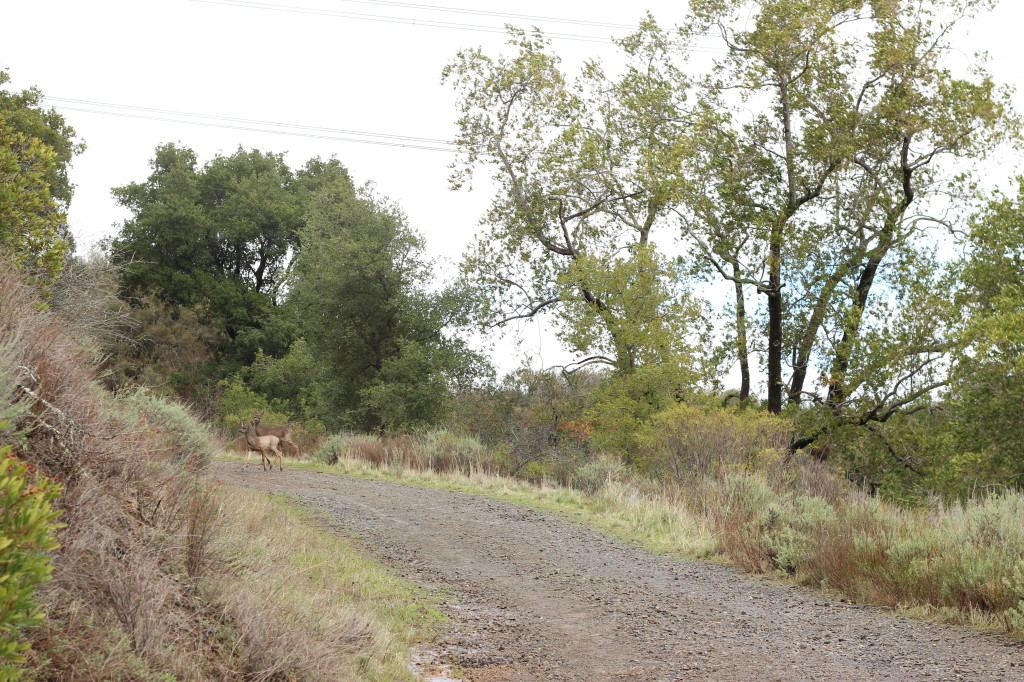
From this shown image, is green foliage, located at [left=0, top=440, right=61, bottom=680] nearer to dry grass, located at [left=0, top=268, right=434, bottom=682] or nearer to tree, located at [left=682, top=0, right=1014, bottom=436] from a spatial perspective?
dry grass, located at [left=0, top=268, right=434, bottom=682]

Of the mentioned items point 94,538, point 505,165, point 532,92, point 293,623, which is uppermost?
point 532,92

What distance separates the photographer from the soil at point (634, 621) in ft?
21.3

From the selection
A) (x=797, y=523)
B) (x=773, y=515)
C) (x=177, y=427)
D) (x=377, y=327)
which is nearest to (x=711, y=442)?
(x=773, y=515)

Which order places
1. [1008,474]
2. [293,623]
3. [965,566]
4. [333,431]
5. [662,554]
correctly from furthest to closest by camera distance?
1. [333,431]
2. [1008,474]
3. [662,554]
4. [965,566]
5. [293,623]

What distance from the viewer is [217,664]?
5113 mm

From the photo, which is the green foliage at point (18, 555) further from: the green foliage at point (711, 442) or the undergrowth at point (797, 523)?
the green foliage at point (711, 442)

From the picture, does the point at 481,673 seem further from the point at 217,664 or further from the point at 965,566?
the point at 965,566

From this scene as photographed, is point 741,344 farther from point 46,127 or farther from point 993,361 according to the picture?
point 46,127

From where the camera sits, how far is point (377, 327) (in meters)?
30.0

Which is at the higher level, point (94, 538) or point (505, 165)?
Result: point (505, 165)

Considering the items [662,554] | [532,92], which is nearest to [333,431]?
[532,92]

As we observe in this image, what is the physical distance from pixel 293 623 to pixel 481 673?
1573 millimetres

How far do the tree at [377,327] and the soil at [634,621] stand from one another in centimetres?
1543

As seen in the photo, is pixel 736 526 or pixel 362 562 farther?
pixel 736 526
